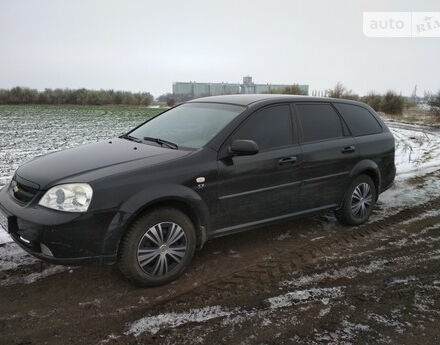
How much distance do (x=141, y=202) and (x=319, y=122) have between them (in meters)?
2.62

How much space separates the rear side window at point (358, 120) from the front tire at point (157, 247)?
2.78 m

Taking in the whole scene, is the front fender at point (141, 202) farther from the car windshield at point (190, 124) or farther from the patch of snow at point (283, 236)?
the patch of snow at point (283, 236)

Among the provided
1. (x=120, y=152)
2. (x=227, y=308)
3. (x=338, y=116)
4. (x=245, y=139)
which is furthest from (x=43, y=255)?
(x=338, y=116)

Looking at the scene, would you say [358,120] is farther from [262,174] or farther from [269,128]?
[262,174]

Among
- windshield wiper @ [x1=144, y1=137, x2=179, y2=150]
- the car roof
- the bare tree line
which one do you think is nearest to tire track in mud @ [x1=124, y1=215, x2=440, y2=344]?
windshield wiper @ [x1=144, y1=137, x2=179, y2=150]

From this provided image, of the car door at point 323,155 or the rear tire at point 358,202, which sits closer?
the car door at point 323,155

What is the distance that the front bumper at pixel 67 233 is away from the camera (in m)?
3.17

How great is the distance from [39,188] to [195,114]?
1.97m

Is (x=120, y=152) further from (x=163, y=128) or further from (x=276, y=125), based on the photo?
(x=276, y=125)

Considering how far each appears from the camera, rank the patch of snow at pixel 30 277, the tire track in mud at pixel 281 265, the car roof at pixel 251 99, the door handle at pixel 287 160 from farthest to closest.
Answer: the car roof at pixel 251 99 < the door handle at pixel 287 160 < the patch of snow at pixel 30 277 < the tire track in mud at pixel 281 265

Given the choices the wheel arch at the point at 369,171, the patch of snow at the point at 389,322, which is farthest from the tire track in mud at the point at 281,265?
the patch of snow at the point at 389,322

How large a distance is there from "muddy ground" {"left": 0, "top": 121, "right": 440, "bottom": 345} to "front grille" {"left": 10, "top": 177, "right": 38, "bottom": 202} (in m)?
0.82

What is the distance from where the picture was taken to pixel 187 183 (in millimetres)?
3682

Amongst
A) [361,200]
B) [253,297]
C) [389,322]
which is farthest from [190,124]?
[389,322]
